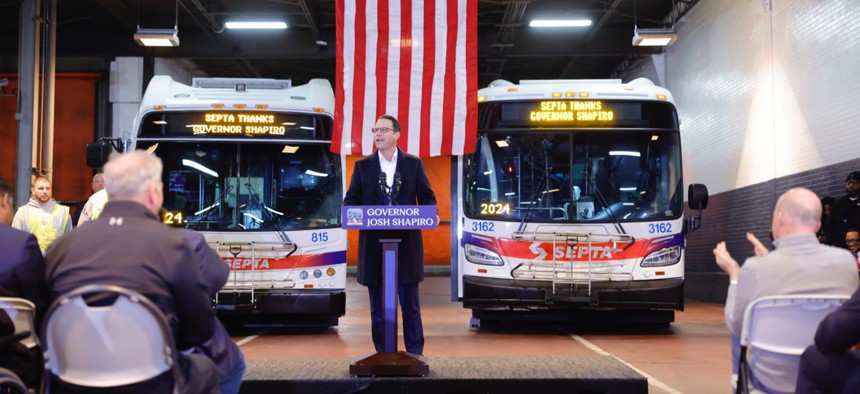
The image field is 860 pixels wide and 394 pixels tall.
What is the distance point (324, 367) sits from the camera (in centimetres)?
619

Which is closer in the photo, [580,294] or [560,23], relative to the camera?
[580,294]

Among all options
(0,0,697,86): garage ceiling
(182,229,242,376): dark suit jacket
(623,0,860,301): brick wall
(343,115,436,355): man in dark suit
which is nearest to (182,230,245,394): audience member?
(182,229,242,376): dark suit jacket

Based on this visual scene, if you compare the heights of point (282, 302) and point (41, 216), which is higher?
point (41, 216)

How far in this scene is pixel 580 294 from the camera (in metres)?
10.7

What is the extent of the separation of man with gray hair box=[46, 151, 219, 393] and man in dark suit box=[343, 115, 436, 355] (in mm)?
3079

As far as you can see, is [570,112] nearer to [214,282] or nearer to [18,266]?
[18,266]

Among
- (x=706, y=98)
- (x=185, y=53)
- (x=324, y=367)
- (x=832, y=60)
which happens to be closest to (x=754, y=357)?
(x=324, y=367)

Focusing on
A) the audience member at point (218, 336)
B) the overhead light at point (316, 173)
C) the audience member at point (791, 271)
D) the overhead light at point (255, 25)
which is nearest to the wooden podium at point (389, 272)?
the audience member at point (218, 336)

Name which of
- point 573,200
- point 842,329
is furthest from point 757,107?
point 842,329

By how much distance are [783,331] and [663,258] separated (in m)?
7.11

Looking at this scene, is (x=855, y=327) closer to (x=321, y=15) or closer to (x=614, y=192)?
(x=614, y=192)

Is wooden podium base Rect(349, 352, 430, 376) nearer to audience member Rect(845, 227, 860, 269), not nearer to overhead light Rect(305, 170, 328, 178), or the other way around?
overhead light Rect(305, 170, 328, 178)

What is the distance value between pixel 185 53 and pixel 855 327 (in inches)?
752

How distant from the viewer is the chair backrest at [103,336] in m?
3.28
